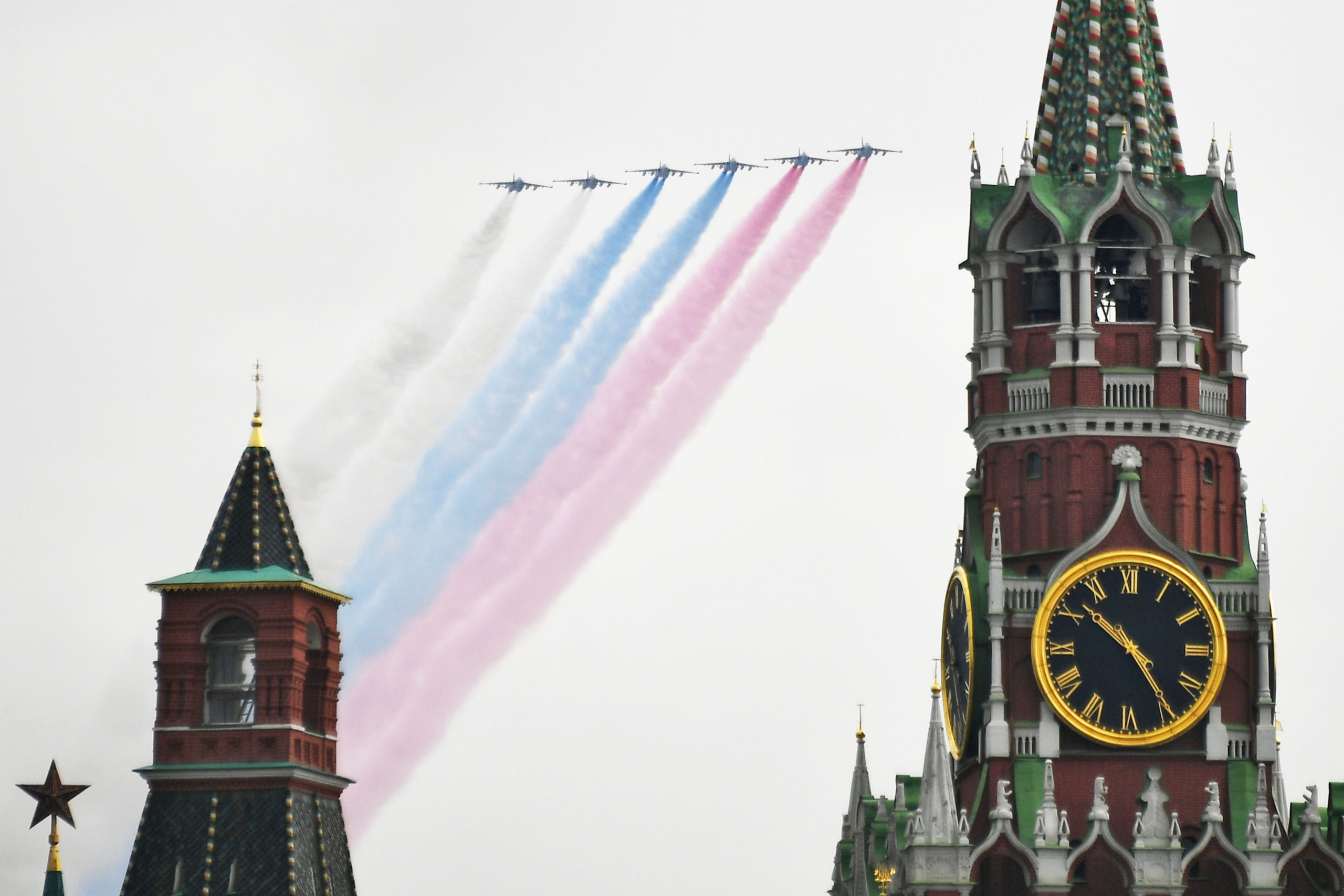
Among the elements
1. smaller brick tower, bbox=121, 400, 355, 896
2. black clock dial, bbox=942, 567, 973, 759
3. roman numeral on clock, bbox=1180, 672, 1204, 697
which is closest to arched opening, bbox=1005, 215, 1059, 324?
black clock dial, bbox=942, 567, 973, 759

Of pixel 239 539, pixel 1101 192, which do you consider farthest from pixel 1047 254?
pixel 239 539

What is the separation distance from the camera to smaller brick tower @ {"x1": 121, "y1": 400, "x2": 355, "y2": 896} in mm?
133000

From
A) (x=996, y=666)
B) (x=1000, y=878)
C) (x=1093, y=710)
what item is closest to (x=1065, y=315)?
(x=996, y=666)

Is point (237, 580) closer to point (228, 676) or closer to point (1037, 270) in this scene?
point (228, 676)

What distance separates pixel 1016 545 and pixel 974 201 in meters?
11.4

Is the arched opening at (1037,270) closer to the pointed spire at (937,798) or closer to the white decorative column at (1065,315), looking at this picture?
the white decorative column at (1065,315)

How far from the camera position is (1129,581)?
141250 mm

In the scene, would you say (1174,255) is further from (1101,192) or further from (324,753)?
(324,753)

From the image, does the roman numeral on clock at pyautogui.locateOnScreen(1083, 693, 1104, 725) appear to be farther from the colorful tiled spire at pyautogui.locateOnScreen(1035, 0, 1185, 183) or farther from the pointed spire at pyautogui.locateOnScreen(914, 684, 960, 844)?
the colorful tiled spire at pyautogui.locateOnScreen(1035, 0, 1185, 183)

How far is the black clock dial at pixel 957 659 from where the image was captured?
14312 centimetres

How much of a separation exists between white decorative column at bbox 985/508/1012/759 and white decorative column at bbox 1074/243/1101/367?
6.04 meters

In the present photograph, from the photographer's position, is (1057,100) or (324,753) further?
(1057,100)

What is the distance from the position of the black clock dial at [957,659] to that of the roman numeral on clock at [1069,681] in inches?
119

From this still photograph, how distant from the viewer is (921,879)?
139 metres
